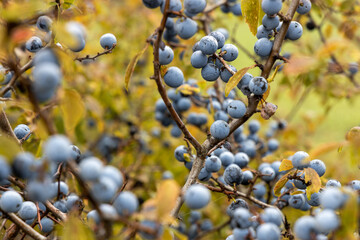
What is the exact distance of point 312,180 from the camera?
116cm

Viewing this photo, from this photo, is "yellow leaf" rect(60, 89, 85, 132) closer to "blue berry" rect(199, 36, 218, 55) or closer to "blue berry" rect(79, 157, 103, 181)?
"blue berry" rect(79, 157, 103, 181)

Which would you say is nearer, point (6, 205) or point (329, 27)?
point (6, 205)

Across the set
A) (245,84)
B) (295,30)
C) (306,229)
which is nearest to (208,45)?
(245,84)

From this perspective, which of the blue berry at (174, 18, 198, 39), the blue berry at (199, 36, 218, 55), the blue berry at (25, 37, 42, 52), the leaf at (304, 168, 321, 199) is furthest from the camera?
the blue berry at (174, 18, 198, 39)

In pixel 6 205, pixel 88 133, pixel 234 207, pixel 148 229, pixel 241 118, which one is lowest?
pixel 88 133

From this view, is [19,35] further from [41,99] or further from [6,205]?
[6,205]

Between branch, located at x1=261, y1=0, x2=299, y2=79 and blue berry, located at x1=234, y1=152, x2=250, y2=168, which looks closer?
branch, located at x1=261, y1=0, x2=299, y2=79

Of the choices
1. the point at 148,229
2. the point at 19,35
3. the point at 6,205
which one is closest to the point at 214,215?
the point at 6,205

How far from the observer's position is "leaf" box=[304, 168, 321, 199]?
1.14 m

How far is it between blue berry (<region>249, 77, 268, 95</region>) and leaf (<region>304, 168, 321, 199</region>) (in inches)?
10.8

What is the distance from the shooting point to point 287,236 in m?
1.21

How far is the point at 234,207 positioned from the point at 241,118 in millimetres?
288

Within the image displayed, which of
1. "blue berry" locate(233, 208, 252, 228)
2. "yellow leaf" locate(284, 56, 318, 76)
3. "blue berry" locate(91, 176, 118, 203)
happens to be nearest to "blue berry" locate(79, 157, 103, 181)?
"blue berry" locate(91, 176, 118, 203)

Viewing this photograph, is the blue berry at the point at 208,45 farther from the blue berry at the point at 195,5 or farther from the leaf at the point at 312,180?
the leaf at the point at 312,180
